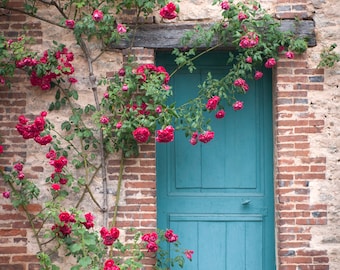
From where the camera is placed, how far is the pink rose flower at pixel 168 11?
500cm

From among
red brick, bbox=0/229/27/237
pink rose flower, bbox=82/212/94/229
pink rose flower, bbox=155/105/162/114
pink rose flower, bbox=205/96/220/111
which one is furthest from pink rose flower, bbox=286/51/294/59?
red brick, bbox=0/229/27/237

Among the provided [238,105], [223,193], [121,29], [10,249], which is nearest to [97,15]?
[121,29]

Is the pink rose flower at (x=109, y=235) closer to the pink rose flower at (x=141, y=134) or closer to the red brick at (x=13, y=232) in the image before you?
the pink rose flower at (x=141, y=134)

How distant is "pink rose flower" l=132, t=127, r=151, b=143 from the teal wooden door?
0.59m

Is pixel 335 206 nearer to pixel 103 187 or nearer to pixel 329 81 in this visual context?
pixel 329 81

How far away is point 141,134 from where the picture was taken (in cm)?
492

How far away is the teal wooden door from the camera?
552 cm

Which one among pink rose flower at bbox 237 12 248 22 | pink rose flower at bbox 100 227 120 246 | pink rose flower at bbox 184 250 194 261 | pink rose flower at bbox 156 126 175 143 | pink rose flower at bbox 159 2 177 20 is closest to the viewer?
pink rose flower at bbox 100 227 120 246

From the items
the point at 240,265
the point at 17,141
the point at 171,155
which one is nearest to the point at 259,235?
the point at 240,265

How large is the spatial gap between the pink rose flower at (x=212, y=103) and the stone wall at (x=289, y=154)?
1.99ft

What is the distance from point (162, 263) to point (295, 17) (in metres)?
2.51

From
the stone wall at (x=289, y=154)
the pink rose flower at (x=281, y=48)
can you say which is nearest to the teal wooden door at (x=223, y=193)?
the stone wall at (x=289, y=154)

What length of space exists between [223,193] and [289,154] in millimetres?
701

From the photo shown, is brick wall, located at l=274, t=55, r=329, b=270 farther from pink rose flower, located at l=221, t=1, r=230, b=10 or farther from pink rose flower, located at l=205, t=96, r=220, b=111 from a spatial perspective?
pink rose flower, located at l=221, t=1, r=230, b=10
